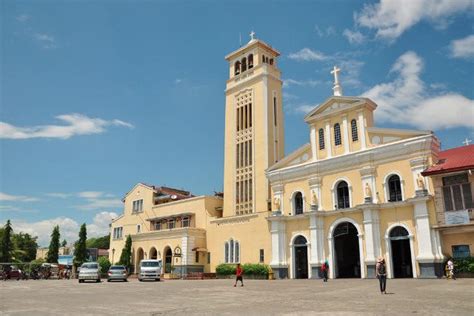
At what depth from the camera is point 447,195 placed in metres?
28.5

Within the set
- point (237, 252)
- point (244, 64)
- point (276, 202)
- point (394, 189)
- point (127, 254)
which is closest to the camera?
point (394, 189)

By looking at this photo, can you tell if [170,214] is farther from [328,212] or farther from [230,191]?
[328,212]

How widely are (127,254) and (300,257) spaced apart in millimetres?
23002

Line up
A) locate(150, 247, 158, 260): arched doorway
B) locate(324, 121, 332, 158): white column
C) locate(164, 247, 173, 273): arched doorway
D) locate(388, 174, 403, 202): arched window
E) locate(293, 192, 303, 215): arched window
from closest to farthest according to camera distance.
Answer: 1. locate(388, 174, 403, 202): arched window
2. locate(324, 121, 332, 158): white column
3. locate(293, 192, 303, 215): arched window
4. locate(164, 247, 173, 273): arched doorway
5. locate(150, 247, 158, 260): arched doorway

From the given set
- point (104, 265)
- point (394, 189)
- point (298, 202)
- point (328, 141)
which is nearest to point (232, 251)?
point (298, 202)

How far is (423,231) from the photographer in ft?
95.0

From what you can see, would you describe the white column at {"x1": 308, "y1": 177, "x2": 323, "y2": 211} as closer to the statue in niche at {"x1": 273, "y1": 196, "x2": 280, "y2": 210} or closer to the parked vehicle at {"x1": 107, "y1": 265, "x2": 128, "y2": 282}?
the statue in niche at {"x1": 273, "y1": 196, "x2": 280, "y2": 210}

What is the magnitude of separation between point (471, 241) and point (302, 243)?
1306 cm

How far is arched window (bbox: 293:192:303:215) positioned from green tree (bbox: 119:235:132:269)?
23.1m

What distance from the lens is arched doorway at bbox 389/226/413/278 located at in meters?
30.8

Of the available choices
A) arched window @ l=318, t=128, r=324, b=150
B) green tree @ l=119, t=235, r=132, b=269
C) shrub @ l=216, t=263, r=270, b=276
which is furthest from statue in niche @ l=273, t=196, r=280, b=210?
green tree @ l=119, t=235, r=132, b=269

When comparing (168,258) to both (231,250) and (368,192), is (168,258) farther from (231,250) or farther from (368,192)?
(368,192)

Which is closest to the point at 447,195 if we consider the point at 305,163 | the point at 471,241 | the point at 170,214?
the point at 471,241

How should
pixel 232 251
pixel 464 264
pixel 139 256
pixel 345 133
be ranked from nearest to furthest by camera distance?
pixel 464 264
pixel 345 133
pixel 232 251
pixel 139 256
